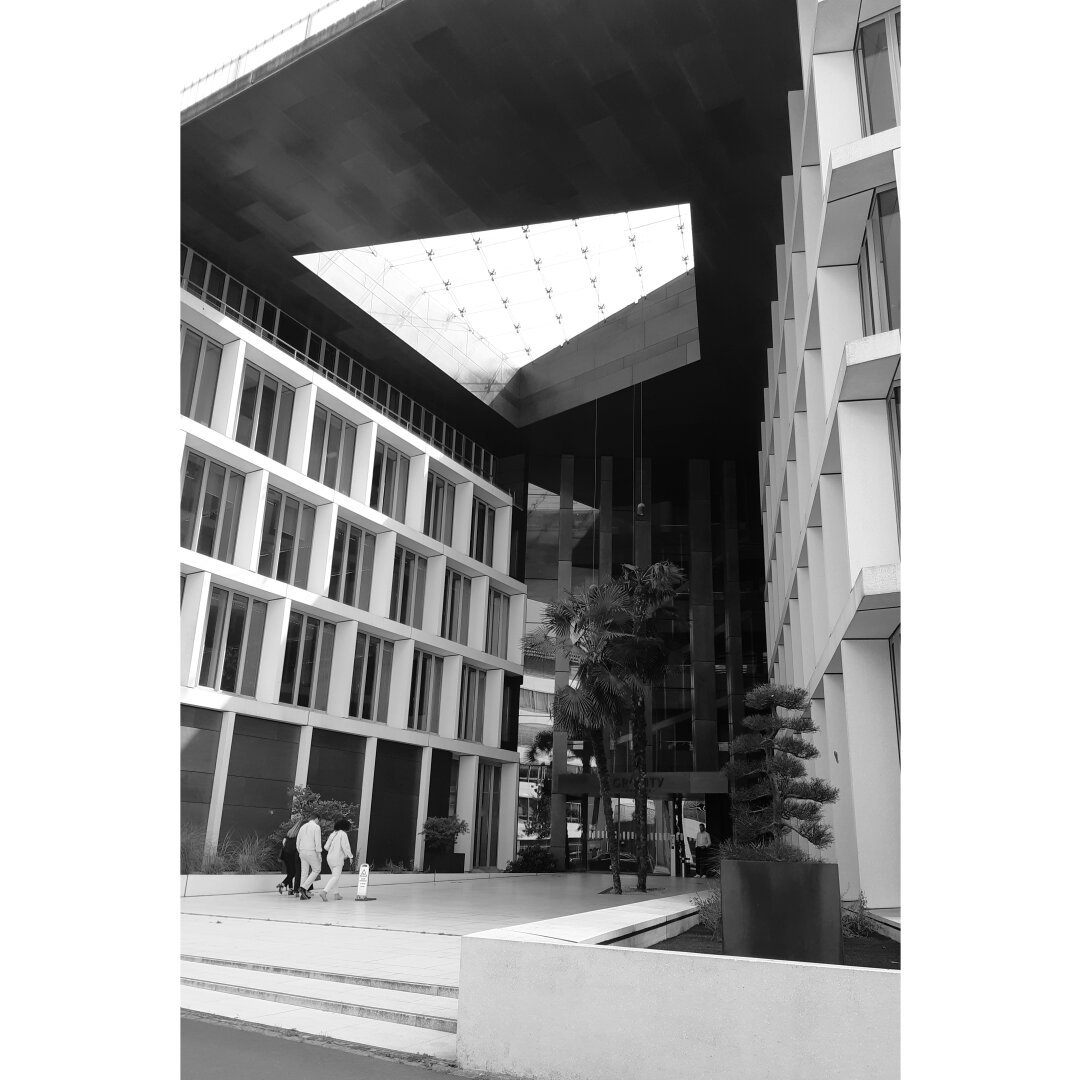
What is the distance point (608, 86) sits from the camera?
19812 millimetres

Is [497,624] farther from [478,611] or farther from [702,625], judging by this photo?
[702,625]

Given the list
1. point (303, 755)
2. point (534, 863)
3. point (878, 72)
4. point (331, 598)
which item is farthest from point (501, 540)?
point (878, 72)

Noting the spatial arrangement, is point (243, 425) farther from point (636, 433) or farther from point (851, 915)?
point (851, 915)

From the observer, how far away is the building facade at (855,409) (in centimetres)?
1301

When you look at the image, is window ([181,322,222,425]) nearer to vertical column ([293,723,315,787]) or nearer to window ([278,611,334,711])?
window ([278,611,334,711])

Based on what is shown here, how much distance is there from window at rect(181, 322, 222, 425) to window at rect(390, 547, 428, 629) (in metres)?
8.80

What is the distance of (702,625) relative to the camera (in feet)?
121

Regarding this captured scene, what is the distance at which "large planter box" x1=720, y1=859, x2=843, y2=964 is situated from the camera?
7.50m

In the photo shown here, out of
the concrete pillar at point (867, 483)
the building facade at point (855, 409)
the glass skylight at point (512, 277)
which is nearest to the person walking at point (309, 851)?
the building facade at point (855, 409)

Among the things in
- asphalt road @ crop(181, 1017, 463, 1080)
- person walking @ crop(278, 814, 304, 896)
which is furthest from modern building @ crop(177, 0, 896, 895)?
asphalt road @ crop(181, 1017, 463, 1080)

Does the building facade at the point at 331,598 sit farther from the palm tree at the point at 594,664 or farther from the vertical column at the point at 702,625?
the vertical column at the point at 702,625

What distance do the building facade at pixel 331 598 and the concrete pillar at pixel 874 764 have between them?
16.8 m
